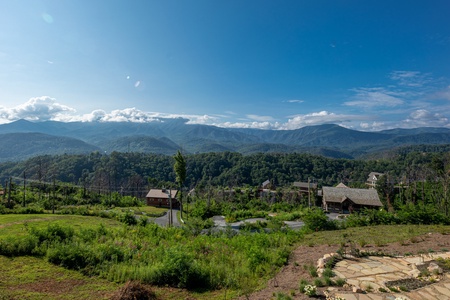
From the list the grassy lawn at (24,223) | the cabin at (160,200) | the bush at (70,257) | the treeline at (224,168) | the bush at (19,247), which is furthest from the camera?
the treeline at (224,168)

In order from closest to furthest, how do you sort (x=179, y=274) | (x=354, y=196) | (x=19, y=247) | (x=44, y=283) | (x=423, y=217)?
(x=44, y=283) → (x=179, y=274) → (x=19, y=247) → (x=423, y=217) → (x=354, y=196)

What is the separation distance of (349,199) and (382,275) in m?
36.2

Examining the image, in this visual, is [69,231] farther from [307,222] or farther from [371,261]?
[307,222]

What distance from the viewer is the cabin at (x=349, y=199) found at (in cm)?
3841

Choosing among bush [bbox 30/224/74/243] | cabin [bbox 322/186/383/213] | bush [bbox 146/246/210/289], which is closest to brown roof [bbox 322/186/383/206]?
cabin [bbox 322/186/383/213]

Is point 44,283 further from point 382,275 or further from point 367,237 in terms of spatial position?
point 367,237

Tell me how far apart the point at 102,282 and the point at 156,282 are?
64.1 inches

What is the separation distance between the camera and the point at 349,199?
38.9 metres

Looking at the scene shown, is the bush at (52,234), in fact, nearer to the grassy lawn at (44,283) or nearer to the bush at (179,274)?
the grassy lawn at (44,283)

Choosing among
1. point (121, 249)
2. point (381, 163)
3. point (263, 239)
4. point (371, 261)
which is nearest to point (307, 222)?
point (263, 239)

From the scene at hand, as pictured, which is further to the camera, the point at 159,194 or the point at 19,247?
the point at 159,194

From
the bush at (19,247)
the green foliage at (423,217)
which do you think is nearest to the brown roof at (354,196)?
the green foliage at (423,217)

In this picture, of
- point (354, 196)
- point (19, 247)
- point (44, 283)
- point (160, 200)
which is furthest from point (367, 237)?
point (160, 200)

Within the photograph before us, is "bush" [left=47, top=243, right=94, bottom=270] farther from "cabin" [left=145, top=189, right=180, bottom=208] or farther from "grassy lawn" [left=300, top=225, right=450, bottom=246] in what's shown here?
"cabin" [left=145, top=189, right=180, bottom=208]
